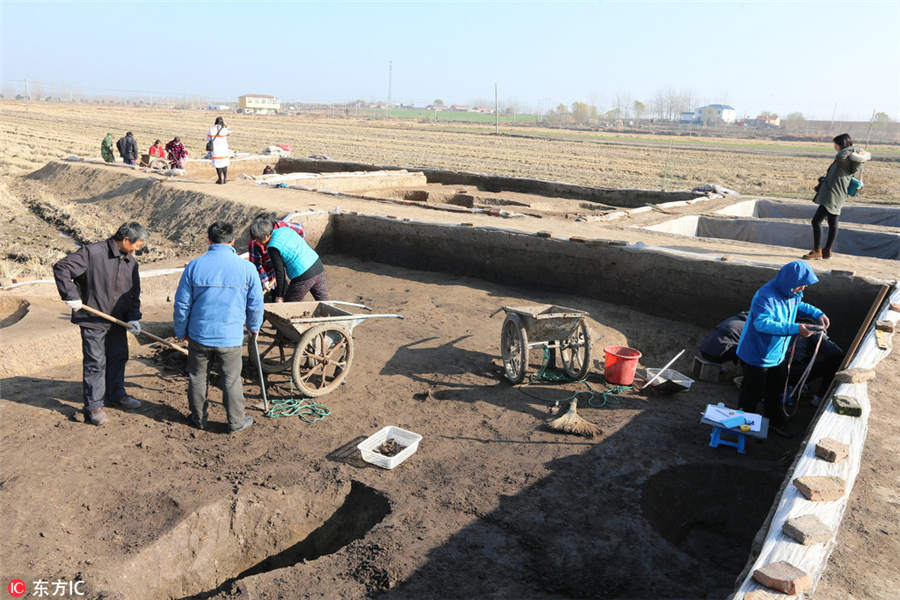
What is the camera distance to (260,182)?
15664 millimetres

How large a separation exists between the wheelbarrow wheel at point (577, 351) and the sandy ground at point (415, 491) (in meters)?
0.18

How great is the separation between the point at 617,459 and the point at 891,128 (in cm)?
10857

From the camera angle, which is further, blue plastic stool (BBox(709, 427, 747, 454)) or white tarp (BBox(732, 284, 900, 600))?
blue plastic stool (BBox(709, 427, 747, 454))

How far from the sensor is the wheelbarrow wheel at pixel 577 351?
20.6 ft

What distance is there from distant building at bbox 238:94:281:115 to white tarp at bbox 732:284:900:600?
375 feet

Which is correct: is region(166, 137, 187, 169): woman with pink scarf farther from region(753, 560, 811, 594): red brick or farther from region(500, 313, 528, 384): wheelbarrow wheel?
region(753, 560, 811, 594): red brick

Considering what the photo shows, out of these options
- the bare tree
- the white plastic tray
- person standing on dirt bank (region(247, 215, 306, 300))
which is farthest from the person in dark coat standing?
the bare tree

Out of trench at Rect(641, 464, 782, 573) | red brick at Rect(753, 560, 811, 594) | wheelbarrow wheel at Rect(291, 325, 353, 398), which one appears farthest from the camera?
wheelbarrow wheel at Rect(291, 325, 353, 398)

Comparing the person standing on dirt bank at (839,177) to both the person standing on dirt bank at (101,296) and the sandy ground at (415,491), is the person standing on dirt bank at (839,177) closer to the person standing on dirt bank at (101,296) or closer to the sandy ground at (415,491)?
the sandy ground at (415,491)

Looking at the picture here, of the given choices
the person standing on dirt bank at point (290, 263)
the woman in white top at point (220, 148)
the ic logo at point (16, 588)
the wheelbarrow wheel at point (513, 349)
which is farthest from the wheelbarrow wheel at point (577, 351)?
the woman in white top at point (220, 148)

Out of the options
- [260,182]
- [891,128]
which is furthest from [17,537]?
[891,128]

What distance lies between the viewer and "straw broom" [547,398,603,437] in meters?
5.43

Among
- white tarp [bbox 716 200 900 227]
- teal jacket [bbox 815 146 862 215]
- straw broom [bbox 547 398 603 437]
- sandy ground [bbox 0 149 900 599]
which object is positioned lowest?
sandy ground [bbox 0 149 900 599]

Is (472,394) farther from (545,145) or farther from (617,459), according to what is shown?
(545,145)
